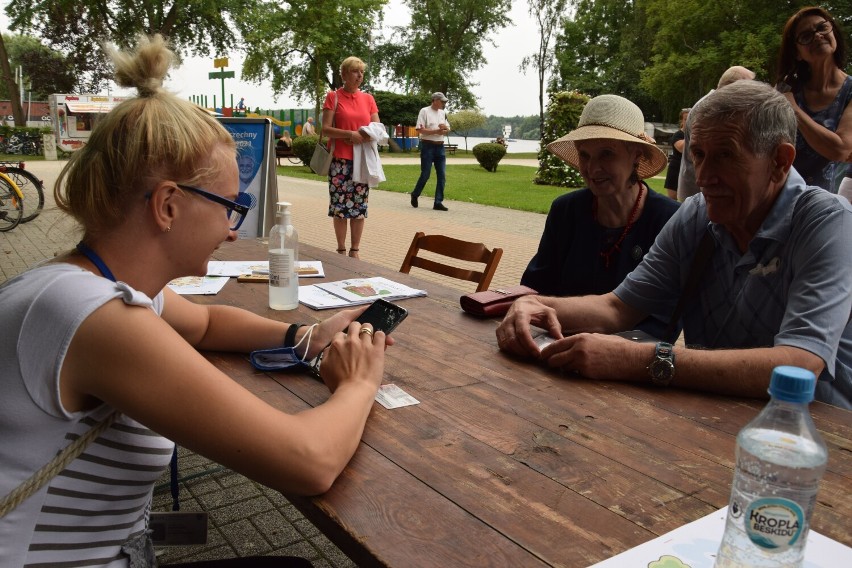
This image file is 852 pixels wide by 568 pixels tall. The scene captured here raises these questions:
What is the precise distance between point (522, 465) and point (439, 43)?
150 feet

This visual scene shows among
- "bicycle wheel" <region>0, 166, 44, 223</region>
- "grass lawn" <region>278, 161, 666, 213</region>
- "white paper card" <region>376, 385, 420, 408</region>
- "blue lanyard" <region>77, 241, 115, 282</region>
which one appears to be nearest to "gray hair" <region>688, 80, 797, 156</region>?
"white paper card" <region>376, 385, 420, 408</region>

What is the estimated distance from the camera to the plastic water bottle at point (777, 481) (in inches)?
34.4

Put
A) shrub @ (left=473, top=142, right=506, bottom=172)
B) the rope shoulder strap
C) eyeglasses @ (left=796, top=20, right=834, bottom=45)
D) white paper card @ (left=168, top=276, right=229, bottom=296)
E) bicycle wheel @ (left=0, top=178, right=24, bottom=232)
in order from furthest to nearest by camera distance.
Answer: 1. shrub @ (left=473, top=142, right=506, bottom=172)
2. bicycle wheel @ (left=0, top=178, right=24, bottom=232)
3. eyeglasses @ (left=796, top=20, right=834, bottom=45)
4. white paper card @ (left=168, top=276, right=229, bottom=296)
5. the rope shoulder strap

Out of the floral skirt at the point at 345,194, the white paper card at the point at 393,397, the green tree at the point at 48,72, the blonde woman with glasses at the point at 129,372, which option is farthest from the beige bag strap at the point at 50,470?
the green tree at the point at 48,72

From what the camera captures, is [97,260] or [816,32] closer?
[97,260]

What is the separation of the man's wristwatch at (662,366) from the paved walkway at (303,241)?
1.42 meters

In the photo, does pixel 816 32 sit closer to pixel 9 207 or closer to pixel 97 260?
pixel 97 260

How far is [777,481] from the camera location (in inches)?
37.6

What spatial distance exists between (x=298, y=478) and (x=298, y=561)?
1.73 ft

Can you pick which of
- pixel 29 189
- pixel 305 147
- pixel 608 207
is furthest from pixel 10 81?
pixel 608 207

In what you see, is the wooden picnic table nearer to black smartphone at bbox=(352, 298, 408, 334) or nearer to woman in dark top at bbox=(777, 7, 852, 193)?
black smartphone at bbox=(352, 298, 408, 334)

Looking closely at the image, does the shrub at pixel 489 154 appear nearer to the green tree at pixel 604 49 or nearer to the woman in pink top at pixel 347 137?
the woman in pink top at pixel 347 137

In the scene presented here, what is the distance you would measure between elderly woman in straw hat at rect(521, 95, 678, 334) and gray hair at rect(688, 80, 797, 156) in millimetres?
857

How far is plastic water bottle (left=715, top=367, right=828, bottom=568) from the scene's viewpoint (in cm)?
87
